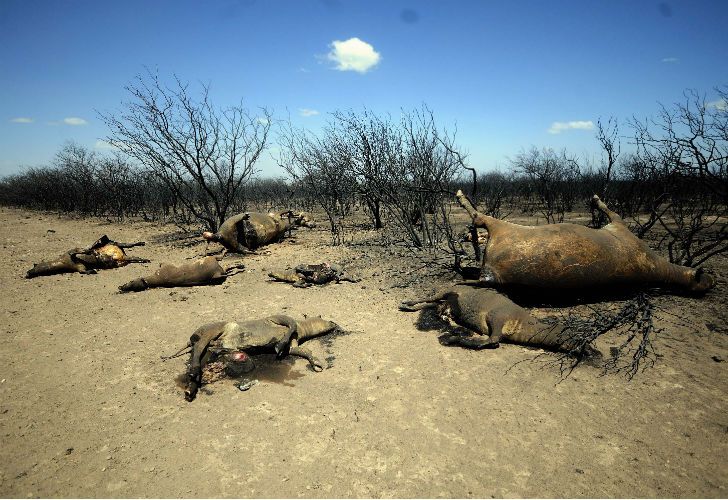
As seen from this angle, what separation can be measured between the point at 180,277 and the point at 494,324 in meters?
5.33

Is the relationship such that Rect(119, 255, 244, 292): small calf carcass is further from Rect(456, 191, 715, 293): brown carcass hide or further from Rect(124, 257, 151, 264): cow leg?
Rect(456, 191, 715, 293): brown carcass hide

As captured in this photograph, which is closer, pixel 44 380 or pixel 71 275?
pixel 44 380

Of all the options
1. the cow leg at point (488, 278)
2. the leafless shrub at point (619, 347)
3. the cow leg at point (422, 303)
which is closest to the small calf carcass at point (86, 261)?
the cow leg at point (422, 303)

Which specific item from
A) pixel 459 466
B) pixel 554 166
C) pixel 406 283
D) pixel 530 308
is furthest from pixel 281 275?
pixel 554 166

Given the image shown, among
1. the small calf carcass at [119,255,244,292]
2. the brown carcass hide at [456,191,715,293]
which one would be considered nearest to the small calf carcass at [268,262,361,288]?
the small calf carcass at [119,255,244,292]

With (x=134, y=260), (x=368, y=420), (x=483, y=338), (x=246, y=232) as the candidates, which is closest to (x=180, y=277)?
(x=134, y=260)

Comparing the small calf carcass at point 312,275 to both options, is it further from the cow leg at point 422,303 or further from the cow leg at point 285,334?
the cow leg at point 285,334

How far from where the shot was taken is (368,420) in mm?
2719

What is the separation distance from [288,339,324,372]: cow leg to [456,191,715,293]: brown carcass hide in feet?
7.34

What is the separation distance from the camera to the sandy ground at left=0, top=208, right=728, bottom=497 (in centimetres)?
216

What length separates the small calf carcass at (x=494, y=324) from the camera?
3543mm

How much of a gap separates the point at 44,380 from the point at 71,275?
15.6 feet

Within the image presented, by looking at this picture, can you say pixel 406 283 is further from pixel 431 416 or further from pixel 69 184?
pixel 69 184

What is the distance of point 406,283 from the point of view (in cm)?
593
